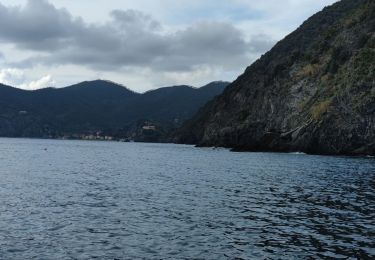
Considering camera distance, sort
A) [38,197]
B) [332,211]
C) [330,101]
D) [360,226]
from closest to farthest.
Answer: [360,226], [332,211], [38,197], [330,101]

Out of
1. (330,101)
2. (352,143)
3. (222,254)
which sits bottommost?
(222,254)

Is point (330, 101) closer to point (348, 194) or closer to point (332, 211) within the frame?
point (348, 194)

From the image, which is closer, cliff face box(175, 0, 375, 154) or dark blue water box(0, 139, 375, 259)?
dark blue water box(0, 139, 375, 259)

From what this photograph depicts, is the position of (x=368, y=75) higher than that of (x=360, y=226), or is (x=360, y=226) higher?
(x=368, y=75)

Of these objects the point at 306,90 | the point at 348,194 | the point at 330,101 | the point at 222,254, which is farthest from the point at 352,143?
the point at 222,254

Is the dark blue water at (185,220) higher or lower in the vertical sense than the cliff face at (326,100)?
lower

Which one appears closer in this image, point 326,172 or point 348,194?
point 348,194

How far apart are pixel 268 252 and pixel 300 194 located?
85.5 ft

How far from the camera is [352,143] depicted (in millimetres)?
131750

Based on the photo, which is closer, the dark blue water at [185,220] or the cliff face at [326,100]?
the dark blue water at [185,220]

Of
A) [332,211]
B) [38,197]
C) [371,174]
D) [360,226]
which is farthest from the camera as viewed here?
[371,174]

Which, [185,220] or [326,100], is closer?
[185,220]

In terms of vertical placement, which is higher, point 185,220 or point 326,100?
point 326,100

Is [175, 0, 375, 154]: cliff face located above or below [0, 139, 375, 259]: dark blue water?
above
